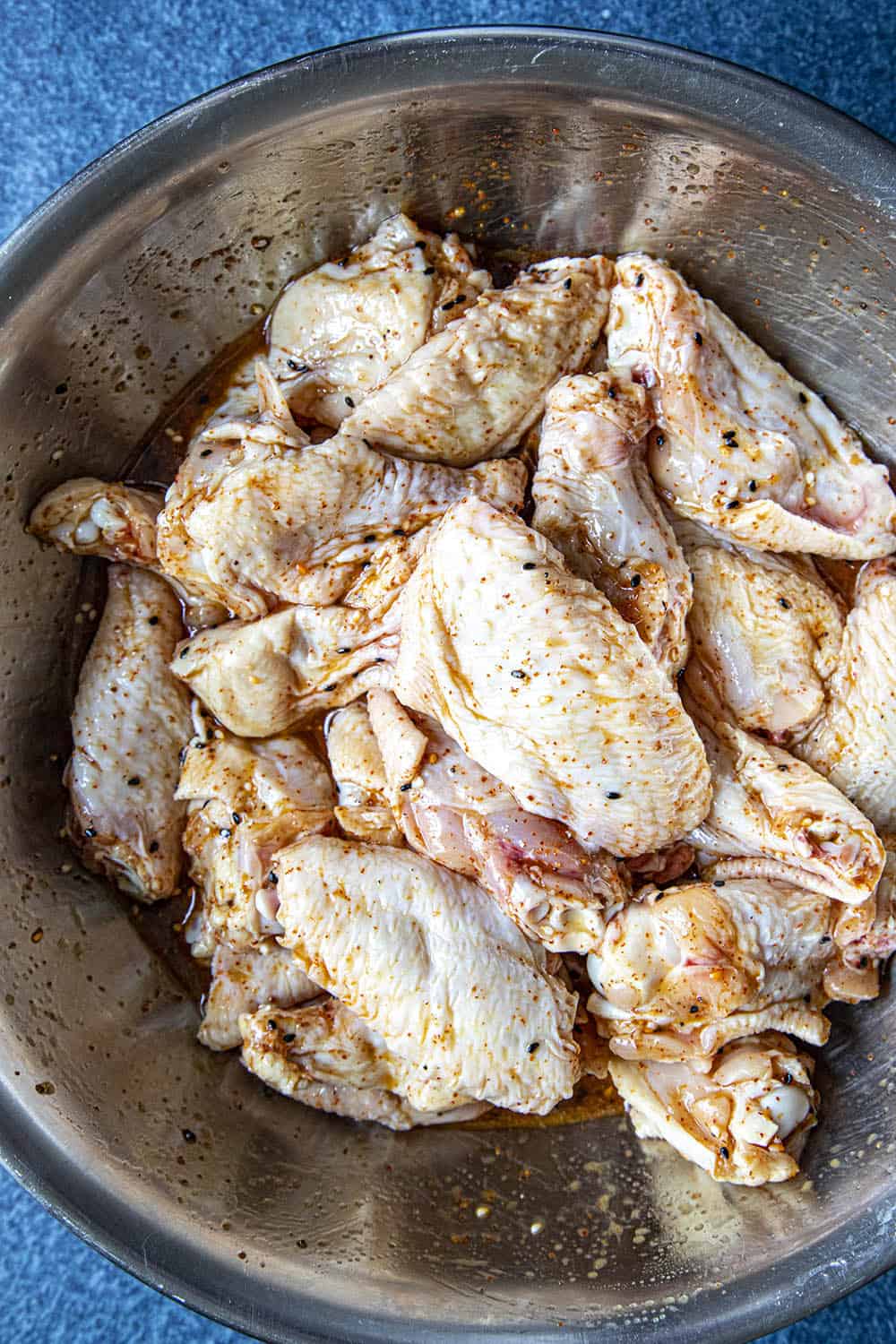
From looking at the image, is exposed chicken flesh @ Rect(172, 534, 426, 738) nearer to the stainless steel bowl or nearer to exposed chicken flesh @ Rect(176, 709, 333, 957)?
exposed chicken flesh @ Rect(176, 709, 333, 957)

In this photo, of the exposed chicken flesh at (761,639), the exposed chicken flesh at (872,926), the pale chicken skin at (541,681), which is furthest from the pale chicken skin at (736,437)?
the exposed chicken flesh at (872,926)

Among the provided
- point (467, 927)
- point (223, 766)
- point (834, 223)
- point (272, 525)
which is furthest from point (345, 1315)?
point (834, 223)

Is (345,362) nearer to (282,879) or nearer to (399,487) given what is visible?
(399,487)

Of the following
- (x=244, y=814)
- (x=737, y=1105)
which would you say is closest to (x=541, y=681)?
(x=244, y=814)

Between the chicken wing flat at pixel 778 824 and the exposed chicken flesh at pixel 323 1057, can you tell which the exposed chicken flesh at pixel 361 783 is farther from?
the chicken wing flat at pixel 778 824

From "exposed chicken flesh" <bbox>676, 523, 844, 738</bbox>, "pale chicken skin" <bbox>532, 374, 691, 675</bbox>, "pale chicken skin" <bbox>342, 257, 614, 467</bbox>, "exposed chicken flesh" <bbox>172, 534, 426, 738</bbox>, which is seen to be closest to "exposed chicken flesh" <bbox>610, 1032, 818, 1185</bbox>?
"exposed chicken flesh" <bbox>676, 523, 844, 738</bbox>

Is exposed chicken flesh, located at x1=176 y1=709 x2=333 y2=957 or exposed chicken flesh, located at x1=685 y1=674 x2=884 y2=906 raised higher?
exposed chicken flesh, located at x1=685 y1=674 x2=884 y2=906
